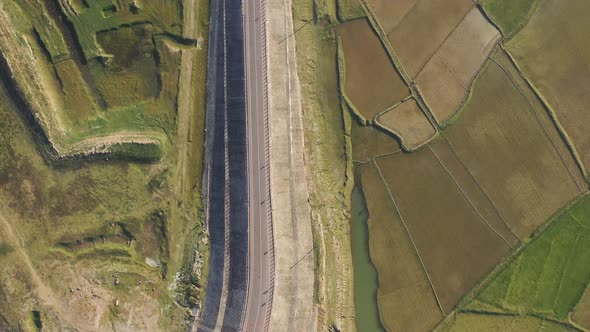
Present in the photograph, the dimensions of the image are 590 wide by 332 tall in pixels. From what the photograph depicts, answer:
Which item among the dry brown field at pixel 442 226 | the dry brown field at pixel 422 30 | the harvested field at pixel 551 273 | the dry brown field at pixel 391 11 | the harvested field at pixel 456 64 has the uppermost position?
the dry brown field at pixel 391 11

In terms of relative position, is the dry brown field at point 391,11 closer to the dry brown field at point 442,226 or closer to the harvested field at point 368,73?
the harvested field at point 368,73

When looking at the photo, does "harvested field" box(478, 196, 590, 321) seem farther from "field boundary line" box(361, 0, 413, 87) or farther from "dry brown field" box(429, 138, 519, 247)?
"field boundary line" box(361, 0, 413, 87)

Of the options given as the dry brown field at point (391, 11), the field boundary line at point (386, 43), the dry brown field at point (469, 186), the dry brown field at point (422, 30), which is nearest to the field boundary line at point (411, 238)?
the dry brown field at point (469, 186)

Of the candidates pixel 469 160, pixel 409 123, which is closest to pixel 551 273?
pixel 469 160

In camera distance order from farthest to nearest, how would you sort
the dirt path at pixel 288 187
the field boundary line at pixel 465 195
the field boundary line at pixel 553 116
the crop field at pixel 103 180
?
the field boundary line at pixel 553 116
the field boundary line at pixel 465 195
the crop field at pixel 103 180
the dirt path at pixel 288 187

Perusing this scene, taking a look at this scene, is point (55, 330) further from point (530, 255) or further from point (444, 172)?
point (530, 255)

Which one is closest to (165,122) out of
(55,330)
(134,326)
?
(134,326)
